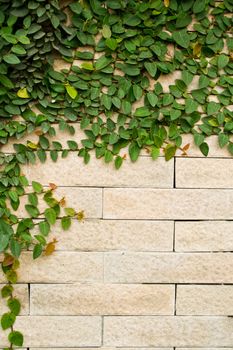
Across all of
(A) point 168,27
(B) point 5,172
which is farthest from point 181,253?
(A) point 168,27

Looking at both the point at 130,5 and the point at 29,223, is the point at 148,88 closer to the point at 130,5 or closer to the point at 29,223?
the point at 130,5

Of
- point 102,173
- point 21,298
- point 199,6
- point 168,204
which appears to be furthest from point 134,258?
point 199,6

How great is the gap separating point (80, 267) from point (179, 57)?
2.76 feet

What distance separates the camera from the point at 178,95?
5.63 ft

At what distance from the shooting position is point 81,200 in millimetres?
1749

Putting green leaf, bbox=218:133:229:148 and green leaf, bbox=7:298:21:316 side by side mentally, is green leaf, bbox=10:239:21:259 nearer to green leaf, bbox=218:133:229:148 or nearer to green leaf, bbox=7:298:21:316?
green leaf, bbox=7:298:21:316

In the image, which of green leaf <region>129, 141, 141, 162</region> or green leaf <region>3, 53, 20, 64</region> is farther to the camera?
green leaf <region>129, 141, 141, 162</region>

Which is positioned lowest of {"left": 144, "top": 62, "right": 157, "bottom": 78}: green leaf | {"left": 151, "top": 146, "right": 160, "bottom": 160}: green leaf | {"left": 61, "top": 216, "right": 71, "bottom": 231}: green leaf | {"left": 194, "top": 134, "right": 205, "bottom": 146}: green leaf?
{"left": 61, "top": 216, "right": 71, "bottom": 231}: green leaf

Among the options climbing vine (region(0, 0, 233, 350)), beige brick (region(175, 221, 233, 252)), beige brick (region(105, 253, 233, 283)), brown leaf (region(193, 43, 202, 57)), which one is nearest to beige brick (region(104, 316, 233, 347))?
beige brick (region(105, 253, 233, 283))

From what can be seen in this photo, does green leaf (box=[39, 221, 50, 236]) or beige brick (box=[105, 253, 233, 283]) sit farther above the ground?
green leaf (box=[39, 221, 50, 236])

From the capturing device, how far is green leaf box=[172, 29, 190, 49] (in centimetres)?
167

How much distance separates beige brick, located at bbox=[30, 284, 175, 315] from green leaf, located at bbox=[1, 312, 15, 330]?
0.08 metres

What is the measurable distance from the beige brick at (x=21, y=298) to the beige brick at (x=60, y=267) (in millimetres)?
27

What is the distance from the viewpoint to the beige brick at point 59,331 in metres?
1.78
